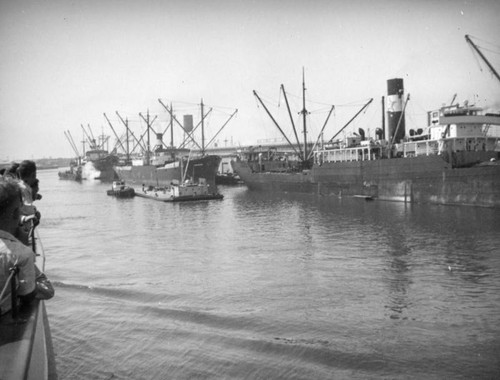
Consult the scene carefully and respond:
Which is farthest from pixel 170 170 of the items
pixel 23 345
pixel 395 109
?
pixel 23 345

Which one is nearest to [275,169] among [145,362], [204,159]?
[204,159]

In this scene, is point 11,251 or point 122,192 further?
point 122,192

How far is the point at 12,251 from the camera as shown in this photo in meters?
4.41

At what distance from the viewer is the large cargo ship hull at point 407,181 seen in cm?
3344

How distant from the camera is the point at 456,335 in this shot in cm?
979

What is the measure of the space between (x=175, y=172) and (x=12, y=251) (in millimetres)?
70290

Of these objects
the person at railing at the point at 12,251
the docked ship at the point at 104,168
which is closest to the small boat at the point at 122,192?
the person at railing at the point at 12,251

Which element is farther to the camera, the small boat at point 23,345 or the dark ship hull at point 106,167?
the dark ship hull at point 106,167

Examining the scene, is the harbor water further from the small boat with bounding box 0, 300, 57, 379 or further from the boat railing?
the boat railing

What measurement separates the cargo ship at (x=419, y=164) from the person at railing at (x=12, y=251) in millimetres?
33714

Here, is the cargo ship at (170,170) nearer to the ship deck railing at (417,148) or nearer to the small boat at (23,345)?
the ship deck railing at (417,148)

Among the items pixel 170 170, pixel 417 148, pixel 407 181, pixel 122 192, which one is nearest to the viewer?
pixel 407 181

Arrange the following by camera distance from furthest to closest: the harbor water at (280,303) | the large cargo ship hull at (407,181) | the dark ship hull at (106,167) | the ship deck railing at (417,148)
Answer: the dark ship hull at (106,167)
the ship deck railing at (417,148)
the large cargo ship hull at (407,181)
the harbor water at (280,303)

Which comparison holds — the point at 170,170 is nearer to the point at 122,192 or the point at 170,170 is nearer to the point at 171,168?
the point at 171,168
